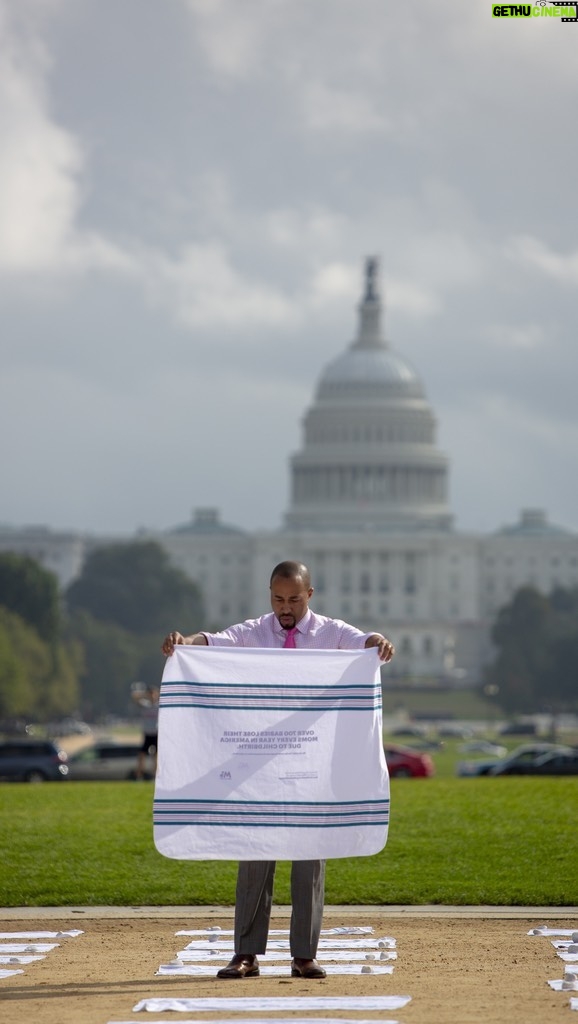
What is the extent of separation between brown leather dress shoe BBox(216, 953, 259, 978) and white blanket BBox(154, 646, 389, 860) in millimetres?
675

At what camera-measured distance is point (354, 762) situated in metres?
13.4

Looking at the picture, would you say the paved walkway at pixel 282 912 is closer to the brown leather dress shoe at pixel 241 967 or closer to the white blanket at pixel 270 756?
the brown leather dress shoe at pixel 241 967

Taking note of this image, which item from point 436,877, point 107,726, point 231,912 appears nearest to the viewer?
point 231,912

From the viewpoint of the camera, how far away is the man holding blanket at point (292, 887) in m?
13.3

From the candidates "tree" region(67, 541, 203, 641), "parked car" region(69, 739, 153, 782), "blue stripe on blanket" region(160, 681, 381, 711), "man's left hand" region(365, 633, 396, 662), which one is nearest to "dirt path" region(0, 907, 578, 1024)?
"blue stripe on blanket" region(160, 681, 381, 711)

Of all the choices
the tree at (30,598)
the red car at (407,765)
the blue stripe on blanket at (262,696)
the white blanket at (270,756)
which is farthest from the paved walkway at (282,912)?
the tree at (30,598)

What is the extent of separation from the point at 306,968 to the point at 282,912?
13.6ft

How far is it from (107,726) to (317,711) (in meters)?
118

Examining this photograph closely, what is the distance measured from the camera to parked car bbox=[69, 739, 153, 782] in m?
46.0

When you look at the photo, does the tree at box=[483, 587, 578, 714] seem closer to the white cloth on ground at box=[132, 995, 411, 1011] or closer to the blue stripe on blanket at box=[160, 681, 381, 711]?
the blue stripe on blanket at box=[160, 681, 381, 711]

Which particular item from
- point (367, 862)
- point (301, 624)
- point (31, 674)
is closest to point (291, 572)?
point (301, 624)

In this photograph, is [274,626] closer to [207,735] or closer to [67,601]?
[207,735]

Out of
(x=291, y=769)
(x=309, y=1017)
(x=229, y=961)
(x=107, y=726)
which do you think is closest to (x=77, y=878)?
(x=229, y=961)

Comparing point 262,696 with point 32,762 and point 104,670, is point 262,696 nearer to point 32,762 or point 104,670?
point 32,762
